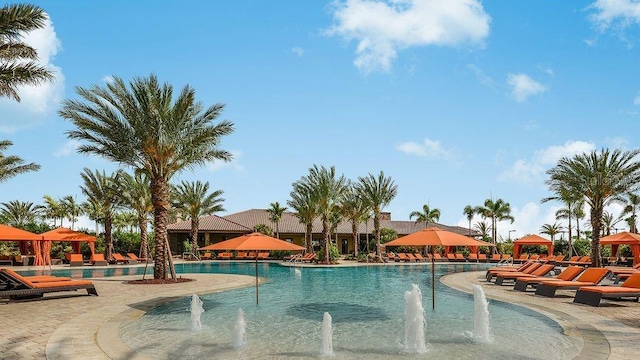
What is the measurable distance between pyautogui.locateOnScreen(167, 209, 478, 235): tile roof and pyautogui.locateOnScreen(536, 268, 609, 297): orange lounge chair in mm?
32815

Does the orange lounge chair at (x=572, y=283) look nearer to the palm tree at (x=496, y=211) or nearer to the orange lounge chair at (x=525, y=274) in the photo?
the orange lounge chair at (x=525, y=274)

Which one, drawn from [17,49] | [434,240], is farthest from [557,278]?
[17,49]

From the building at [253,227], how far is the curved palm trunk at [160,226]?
2617cm

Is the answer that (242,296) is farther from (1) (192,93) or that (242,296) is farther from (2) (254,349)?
(1) (192,93)

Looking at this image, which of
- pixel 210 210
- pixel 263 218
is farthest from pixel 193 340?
pixel 263 218

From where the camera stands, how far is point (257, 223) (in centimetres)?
5503

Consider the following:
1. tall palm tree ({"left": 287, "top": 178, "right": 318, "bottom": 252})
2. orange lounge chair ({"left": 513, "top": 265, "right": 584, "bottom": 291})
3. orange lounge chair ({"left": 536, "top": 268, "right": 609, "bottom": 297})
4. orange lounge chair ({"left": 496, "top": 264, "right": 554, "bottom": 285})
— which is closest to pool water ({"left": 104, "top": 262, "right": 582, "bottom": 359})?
orange lounge chair ({"left": 536, "top": 268, "right": 609, "bottom": 297})

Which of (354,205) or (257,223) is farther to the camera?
(257,223)

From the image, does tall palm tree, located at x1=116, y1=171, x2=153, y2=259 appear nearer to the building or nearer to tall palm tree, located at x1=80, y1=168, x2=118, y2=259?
tall palm tree, located at x1=80, y1=168, x2=118, y2=259

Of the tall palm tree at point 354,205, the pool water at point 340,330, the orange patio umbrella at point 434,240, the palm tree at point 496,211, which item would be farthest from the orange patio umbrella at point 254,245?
the palm tree at point 496,211

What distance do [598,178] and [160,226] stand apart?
999 inches

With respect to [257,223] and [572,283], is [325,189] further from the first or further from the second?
[572,283]

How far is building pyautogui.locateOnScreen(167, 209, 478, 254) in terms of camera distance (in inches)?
1963

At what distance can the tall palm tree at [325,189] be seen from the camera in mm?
37375
